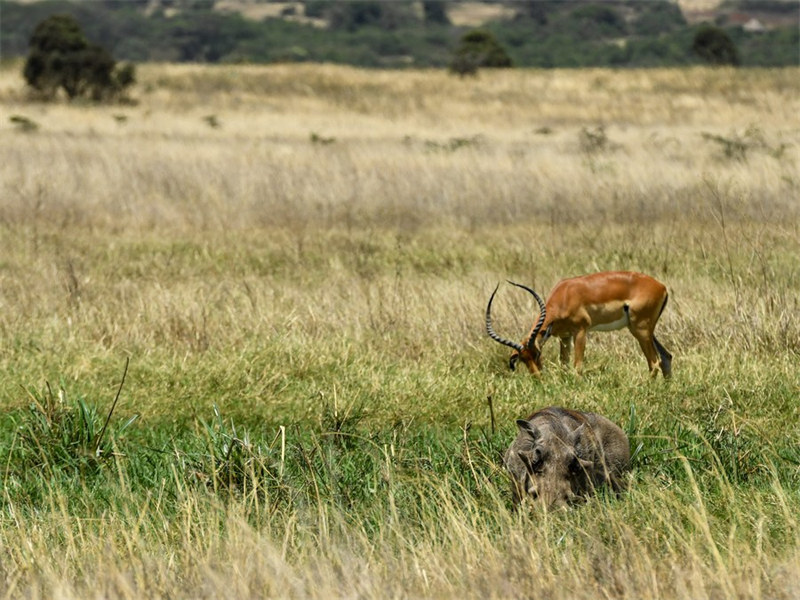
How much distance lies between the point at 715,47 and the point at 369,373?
5452 cm

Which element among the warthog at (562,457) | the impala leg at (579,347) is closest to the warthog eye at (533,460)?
the warthog at (562,457)

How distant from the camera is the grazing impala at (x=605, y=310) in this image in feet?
21.8

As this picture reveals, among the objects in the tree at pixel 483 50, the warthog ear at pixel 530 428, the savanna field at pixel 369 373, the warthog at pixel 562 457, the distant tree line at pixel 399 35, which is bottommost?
the distant tree line at pixel 399 35

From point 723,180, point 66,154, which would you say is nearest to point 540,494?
point 723,180

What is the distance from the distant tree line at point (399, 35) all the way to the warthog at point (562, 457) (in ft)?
238

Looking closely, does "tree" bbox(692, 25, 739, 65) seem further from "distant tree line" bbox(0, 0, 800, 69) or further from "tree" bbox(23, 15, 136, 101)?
"tree" bbox(23, 15, 136, 101)

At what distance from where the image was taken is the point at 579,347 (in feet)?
22.3

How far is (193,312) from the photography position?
830 centimetres

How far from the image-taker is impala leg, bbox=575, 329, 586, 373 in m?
6.75

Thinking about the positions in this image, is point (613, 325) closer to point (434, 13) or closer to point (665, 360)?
point (665, 360)

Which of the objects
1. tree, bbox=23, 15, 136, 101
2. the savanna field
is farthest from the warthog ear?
tree, bbox=23, 15, 136, 101

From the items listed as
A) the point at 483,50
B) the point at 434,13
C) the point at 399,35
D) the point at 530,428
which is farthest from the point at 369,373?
the point at 434,13

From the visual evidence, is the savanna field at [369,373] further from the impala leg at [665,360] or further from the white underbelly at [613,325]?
the white underbelly at [613,325]

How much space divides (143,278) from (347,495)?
600 cm
